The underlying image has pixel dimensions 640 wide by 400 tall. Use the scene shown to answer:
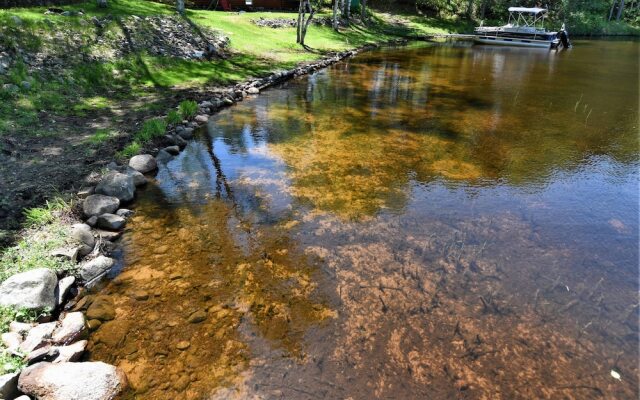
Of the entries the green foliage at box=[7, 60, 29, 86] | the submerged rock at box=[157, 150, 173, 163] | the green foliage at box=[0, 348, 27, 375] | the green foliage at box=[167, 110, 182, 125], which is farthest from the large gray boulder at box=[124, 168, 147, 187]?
the green foliage at box=[7, 60, 29, 86]

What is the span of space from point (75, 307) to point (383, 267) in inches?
191

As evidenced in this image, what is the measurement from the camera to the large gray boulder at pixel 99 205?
7605 mm

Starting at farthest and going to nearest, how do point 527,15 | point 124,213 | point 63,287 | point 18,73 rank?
1. point 527,15
2. point 18,73
3. point 124,213
4. point 63,287

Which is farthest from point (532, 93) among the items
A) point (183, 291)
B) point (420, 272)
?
point (183, 291)

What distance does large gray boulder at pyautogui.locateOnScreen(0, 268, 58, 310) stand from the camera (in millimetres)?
5227

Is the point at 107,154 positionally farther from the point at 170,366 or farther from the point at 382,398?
the point at 382,398

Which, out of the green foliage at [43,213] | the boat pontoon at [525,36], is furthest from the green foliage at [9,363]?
the boat pontoon at [525,36]

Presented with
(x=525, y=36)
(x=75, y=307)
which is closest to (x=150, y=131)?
(x=75, y=307)

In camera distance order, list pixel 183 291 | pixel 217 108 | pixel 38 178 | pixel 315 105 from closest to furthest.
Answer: pixel 183 291, pixel 38 178, pixel 217 108, pixel 315 105

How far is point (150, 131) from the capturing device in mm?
11273

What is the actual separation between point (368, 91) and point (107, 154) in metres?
12.7

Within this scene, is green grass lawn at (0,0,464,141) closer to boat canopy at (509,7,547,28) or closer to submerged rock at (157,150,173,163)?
submerged rock at (157,150,173,163)

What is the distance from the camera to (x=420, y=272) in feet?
21.2

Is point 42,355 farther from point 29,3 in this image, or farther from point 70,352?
point 29,3
